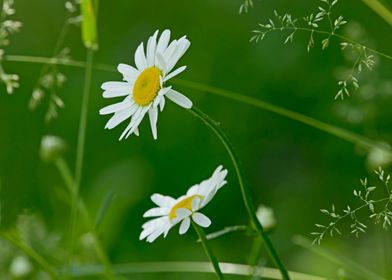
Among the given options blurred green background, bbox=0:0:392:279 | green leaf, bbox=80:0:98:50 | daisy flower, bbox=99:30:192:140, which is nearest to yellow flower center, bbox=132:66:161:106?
daisy flower, bbox=99:30:192:140

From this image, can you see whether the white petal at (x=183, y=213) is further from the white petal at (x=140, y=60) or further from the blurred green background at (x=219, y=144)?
the blurred green background at (x=219, y=144)

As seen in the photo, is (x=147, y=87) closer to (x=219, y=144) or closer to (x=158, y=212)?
(x=158, y=212)

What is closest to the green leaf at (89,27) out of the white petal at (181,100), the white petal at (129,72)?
the white petal at (129,72)

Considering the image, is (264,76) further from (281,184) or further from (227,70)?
(281,184)

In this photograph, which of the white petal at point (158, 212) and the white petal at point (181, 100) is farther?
the white petal at point (158, 212)

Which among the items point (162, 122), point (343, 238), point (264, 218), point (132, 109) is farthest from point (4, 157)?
point (132, 109)

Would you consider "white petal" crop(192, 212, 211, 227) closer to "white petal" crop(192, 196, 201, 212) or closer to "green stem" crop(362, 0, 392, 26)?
"white petal" crop(192, 196, 201, 212)
